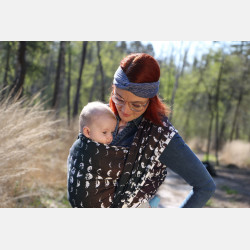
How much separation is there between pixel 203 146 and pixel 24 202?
1962cm

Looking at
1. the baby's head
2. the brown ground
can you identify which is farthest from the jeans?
the brown ground

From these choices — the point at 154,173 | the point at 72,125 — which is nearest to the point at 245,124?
the point at 72,125

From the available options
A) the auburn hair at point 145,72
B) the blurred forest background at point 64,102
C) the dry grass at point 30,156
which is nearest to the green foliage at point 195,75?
the blurred forest background at point 64,102

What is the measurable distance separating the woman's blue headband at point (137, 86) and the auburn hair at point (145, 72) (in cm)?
2

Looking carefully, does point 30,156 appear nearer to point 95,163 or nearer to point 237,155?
point 95,163

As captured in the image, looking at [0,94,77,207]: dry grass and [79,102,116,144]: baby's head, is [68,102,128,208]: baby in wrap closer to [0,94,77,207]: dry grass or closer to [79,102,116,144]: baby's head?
[79,102,116,144]: baby's head

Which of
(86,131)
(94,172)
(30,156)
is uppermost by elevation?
(86,131)

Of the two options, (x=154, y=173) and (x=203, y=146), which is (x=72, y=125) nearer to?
(x=154, y=173)

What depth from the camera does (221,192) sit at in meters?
8.06

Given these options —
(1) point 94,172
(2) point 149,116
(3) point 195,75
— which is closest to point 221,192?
(2) point 149,116

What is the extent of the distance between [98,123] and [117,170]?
0.77 ft

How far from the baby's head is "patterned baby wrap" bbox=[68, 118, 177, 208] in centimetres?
3

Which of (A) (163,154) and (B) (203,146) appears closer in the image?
(A) (163,154)

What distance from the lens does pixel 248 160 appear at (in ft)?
44.8
